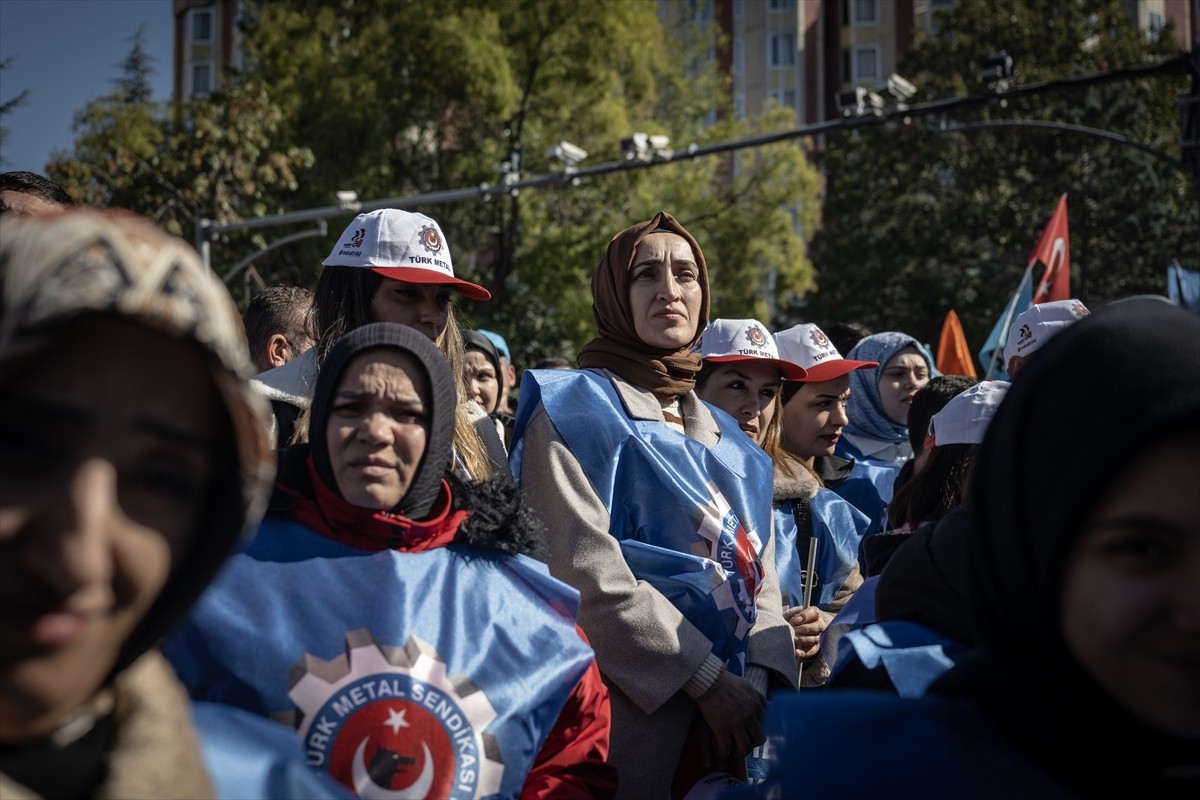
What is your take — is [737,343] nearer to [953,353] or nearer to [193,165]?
[953,353]

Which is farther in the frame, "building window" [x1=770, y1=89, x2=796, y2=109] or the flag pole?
"building window" [x1=770, y1=89, x2=796, y2=109]

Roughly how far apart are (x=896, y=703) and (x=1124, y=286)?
3027 centimetres

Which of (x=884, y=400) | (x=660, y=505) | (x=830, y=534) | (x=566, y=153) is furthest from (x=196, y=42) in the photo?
(x=660, y=505)

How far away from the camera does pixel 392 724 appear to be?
9.33 ft

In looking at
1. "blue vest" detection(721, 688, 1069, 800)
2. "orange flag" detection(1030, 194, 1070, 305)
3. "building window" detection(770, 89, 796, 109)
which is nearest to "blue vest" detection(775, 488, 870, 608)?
"blue vest" detection(721, 688, 1069, 800)

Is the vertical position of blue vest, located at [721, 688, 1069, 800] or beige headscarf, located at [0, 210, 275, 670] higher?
beige headscarf, located at [0, 210, 275, 670]

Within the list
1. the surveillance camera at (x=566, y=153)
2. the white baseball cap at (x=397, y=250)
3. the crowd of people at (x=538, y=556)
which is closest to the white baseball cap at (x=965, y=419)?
the crowd of people at (x=538, y=556)

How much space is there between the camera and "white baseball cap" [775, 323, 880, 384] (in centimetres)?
696

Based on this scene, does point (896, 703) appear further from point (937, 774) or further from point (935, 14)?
point (935, 14)

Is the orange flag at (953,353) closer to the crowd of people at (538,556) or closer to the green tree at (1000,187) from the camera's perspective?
the crowd of people at (538,556)

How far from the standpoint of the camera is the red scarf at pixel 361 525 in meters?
3.21

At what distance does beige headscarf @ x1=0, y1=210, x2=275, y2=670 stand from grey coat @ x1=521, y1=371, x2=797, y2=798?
2587mm

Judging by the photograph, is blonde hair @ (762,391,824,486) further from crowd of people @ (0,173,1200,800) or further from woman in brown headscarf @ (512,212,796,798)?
woman in brown headscarf @ (512,212,796,798)

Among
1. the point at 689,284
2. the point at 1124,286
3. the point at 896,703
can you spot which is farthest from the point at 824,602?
the point at 1124,286
